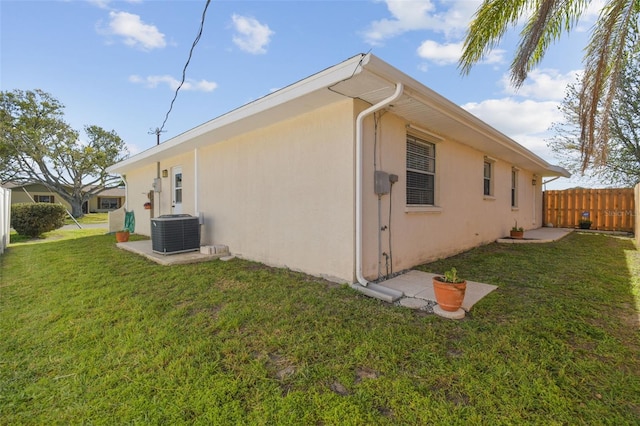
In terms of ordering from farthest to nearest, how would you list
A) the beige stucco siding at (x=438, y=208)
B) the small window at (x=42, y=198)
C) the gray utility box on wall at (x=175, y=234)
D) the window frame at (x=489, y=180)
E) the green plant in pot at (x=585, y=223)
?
the small window at (x=42, y=198)
the green plant in pot at (x=585, y=223)
the window frame at (x=489, y=180)
the gray utility box on wall at (x=175, y=234)
the beige stucco siding at (x=438, y=208)

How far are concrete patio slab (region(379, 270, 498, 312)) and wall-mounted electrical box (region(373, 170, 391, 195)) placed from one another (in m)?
1.33

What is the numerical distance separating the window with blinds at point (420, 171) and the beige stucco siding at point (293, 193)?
63.4 inches

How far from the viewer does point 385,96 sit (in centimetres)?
392

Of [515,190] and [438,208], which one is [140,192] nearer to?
[438,208]

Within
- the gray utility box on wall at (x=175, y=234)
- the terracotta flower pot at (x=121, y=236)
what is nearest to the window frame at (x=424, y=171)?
the gray utility box on wall at (x=175, y=234)

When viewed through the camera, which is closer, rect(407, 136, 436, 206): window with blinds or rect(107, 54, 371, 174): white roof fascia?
rect(107, 54, 371, 174): white roof fascia

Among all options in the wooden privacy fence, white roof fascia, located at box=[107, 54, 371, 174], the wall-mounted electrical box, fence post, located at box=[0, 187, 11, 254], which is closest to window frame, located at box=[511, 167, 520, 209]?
the wooden privacy fence

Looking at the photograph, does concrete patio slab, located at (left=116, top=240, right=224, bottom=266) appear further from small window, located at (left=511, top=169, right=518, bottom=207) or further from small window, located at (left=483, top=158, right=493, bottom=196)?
small window, located at (left=511, top=169, right=518, bottom=207)

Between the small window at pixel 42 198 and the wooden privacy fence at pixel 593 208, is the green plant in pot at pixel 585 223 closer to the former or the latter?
the wooden privacy fence at pixel 593 208

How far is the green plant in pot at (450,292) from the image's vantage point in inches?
120

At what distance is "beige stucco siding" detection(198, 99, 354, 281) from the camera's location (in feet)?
13.7

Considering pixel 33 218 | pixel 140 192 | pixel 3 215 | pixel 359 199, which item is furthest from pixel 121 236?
pixel 359 199

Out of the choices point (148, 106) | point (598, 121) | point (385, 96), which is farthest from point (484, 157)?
point (148, 106)

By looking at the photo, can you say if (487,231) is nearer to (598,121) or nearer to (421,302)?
(598,121)
